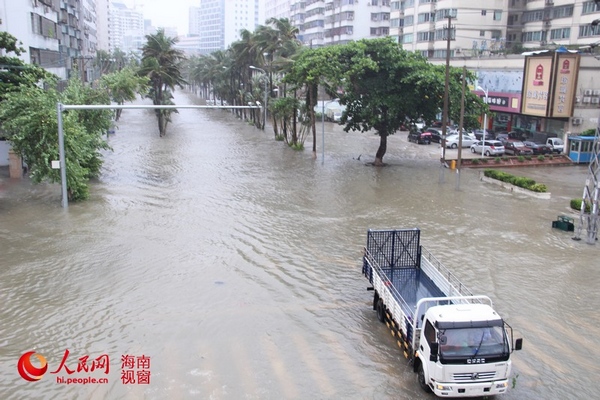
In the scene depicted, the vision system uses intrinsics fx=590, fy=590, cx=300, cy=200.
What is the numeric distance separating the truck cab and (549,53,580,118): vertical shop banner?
38.5 meters

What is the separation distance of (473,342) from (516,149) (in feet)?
125

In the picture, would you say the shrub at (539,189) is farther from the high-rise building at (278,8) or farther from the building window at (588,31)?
the high-rise building at (278,8)

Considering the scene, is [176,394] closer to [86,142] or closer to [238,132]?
[86,142]

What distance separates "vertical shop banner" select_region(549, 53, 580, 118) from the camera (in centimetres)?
4525

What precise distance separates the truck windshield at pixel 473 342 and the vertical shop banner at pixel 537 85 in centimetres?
3896

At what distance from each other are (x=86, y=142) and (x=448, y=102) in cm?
2256

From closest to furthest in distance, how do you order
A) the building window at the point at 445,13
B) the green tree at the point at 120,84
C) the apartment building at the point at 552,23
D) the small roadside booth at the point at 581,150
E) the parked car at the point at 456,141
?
the green tree at the point at 120,84, the small roadside booth at the point at 581,150, the parked car at the point at 456,141, the apartment building at the point at 552,23, the building window at the point at 445,13

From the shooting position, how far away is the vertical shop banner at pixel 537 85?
46.5 m

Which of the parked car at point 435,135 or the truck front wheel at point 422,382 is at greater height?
the parked car at point 435,135

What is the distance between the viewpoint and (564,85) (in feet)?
150

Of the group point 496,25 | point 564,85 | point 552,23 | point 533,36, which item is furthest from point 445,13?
point 564,85

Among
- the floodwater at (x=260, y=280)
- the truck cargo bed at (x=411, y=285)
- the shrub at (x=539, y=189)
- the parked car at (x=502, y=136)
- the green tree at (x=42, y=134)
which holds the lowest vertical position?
the floodwater at (x=260, y=280)

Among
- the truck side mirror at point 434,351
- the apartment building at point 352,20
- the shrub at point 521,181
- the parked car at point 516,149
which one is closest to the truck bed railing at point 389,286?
the truck side mirror at point 434,351

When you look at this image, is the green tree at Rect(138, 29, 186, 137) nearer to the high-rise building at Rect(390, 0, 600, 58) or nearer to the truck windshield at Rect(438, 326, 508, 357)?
the high-rise building at Rect(390, 0, 600, 58)
